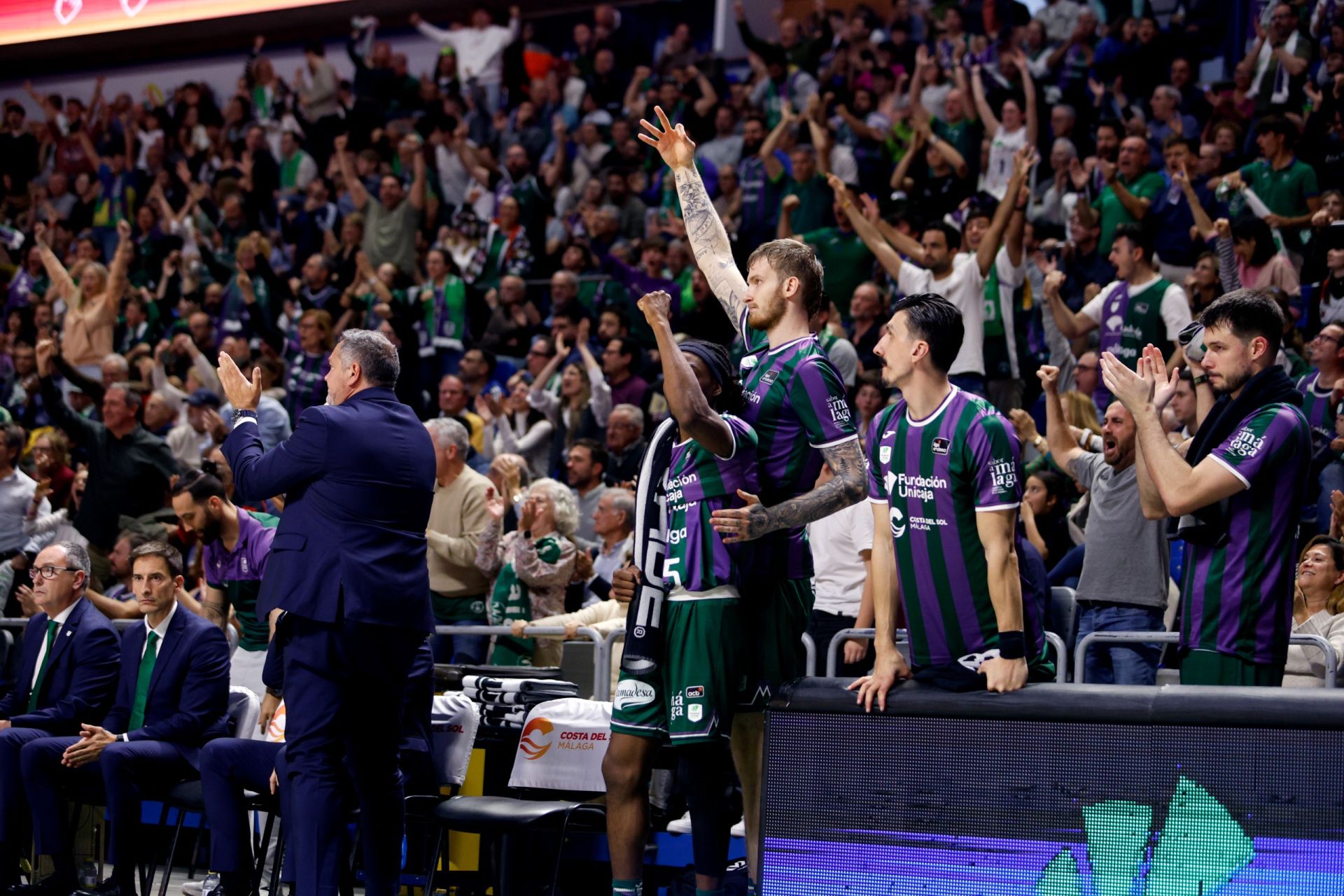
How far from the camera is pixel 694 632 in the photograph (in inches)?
180

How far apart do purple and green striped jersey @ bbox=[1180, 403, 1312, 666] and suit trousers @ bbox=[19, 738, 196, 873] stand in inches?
173

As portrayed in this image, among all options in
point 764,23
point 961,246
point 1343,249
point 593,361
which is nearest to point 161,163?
Result: point 764,23

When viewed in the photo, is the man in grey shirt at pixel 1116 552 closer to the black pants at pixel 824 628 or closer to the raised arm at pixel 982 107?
the black pants at pixel 824 628

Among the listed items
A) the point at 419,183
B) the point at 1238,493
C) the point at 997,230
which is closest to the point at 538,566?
the point at 997,230

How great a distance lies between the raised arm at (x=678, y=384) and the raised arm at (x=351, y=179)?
449 inches

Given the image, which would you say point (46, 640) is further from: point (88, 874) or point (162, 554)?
point (88, 874)

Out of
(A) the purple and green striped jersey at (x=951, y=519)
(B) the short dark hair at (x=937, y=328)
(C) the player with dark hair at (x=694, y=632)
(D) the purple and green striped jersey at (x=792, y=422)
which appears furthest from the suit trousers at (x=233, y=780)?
(B) the short dark hair at (x=937, y=328)

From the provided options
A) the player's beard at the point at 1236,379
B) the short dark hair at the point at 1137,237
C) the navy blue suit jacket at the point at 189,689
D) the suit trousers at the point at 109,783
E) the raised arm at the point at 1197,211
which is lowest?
the suit trousers at the point at 109,783

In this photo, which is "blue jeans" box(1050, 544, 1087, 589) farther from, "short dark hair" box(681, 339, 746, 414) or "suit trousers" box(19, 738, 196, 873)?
"suit trousers" box(19, 738, 196, 873)

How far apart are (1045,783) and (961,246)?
760 centimetres

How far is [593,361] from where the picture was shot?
11.1 m

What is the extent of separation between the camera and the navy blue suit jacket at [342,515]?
196 inches

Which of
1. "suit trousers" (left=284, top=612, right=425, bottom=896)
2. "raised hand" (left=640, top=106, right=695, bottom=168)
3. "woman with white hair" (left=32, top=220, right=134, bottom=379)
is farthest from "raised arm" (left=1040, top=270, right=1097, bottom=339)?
"woman with white hair" (left=32, top=220, right=134, bottom=379)

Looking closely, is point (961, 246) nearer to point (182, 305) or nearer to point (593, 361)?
point (593, 361)
